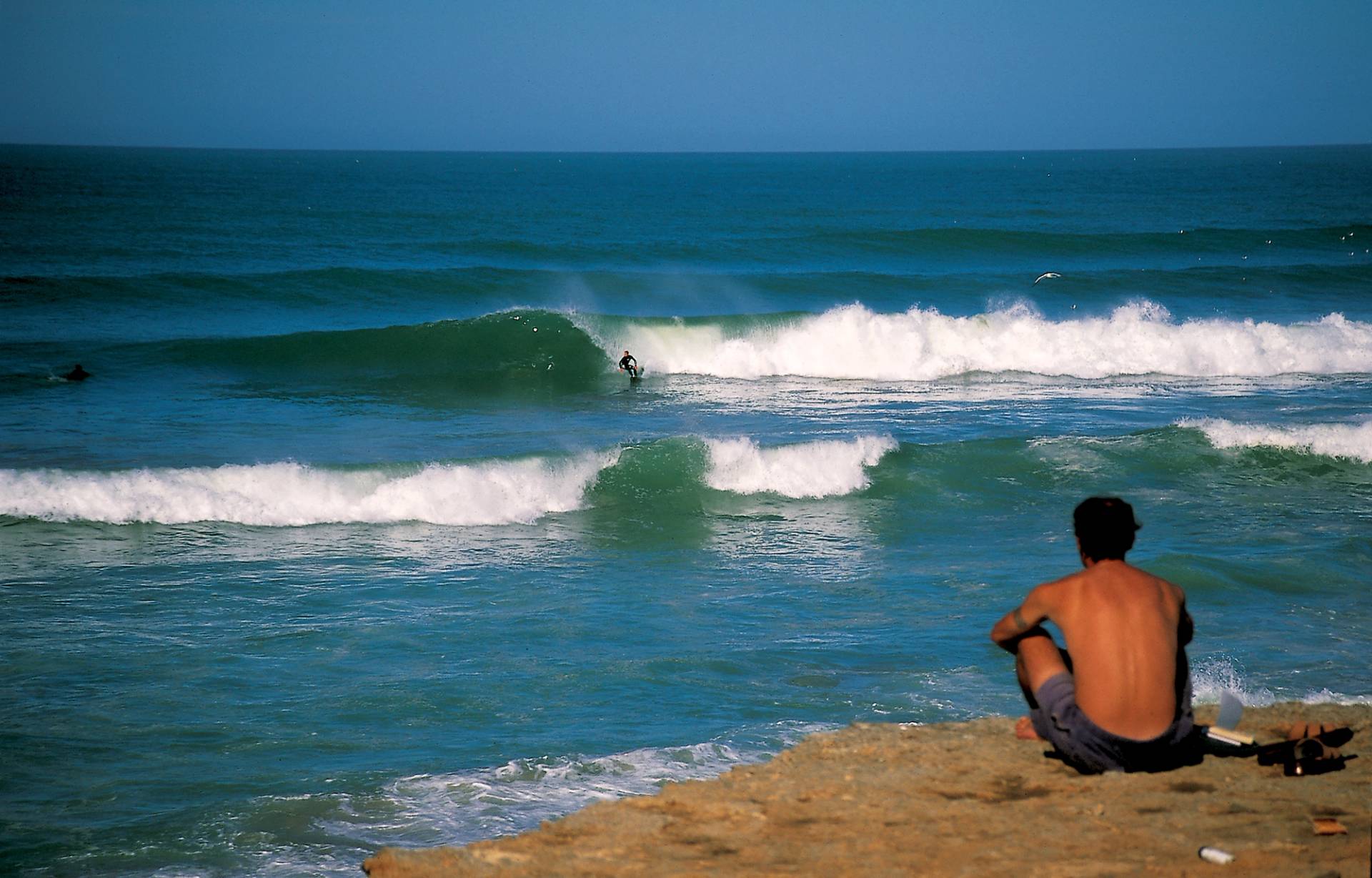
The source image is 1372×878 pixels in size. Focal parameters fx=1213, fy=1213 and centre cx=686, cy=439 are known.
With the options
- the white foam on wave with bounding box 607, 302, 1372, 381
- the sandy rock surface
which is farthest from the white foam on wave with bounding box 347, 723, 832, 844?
the white foam on wave with bounding box 607, 302, 1372, 381

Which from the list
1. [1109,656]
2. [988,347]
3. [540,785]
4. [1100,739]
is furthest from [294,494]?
[988,347]

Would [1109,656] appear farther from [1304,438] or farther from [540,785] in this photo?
[1304,438]

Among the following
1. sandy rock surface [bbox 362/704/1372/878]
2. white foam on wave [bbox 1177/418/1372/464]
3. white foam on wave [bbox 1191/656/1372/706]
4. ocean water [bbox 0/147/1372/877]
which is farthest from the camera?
white foam on wave [bbox 1177/418/1372/464]

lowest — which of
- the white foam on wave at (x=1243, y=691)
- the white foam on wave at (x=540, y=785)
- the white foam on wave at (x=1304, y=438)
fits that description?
the white foam on wave at (x=540, y=785)

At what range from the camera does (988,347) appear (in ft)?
74.7

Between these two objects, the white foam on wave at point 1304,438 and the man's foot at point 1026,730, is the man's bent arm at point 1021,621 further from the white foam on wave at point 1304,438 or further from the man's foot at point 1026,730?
the white foam on wave at point 1304,438

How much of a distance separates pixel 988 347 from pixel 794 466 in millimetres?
9966

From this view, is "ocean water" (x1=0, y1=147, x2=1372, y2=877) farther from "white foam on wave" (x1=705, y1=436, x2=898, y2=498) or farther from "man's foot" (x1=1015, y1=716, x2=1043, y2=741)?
"man's foot" (x1=1015, y1=716, x2=1043, y2=741)

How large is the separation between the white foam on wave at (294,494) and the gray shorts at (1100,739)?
8715mm

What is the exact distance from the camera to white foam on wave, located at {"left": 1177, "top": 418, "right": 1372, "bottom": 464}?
14492 millimetres

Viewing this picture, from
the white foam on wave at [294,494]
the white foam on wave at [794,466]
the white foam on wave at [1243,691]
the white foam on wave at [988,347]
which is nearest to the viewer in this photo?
the white foam on wave at [1243,691]

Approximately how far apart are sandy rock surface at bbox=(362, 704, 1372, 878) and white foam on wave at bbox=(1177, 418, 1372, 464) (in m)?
10.2

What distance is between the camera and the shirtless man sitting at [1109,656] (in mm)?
4336

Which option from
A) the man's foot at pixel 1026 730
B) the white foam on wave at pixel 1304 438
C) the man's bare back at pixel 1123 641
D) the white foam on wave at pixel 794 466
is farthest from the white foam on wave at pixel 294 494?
the man's bare back at pixel 1123 641
